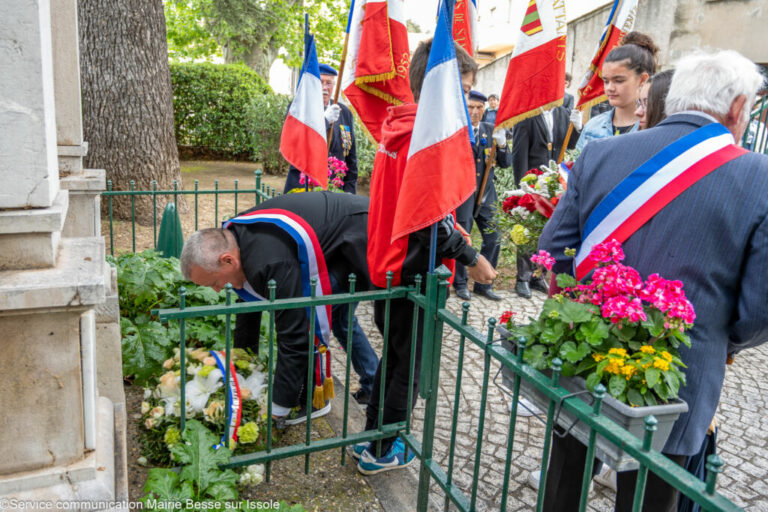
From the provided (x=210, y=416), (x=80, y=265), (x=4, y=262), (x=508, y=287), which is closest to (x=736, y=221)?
(x=80, y=265)

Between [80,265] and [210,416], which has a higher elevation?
[80,265]

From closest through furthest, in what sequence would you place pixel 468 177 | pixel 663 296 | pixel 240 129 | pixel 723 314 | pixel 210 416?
pixel 663 296 < pixel 723 314 < pixel 468 177 < pixel 210 416 < pixel 240 129

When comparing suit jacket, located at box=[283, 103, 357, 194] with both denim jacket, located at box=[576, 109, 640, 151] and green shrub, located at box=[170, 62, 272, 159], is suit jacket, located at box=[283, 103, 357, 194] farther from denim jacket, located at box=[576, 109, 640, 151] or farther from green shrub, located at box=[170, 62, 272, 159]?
green shrub, located at box=[170, 62, 272, 159]

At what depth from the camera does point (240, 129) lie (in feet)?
43.2

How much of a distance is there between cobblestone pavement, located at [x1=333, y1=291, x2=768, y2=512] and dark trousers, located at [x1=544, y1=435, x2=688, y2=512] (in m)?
0.33

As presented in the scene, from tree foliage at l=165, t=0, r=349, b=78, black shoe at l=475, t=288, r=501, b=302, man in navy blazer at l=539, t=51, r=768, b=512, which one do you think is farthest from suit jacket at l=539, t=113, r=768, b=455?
tree foliage at l=165, t=0, r=349, b=78

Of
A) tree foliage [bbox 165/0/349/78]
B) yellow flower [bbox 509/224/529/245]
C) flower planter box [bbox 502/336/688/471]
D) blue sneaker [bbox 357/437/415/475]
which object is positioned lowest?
blue sneaker [bbox 357/437/415/475]

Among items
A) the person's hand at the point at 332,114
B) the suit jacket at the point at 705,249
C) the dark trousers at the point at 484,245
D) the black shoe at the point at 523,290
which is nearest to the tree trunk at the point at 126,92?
the person's hand at the point at 332,114

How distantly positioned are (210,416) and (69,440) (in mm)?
1133

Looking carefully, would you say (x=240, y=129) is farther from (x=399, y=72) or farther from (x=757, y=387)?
(x=757, y=387)

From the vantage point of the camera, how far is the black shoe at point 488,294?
6.00m

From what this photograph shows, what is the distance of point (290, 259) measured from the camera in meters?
2.73

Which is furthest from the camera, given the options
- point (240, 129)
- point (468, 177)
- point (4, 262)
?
point (240, 129)

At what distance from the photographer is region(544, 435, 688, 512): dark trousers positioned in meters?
2.02
